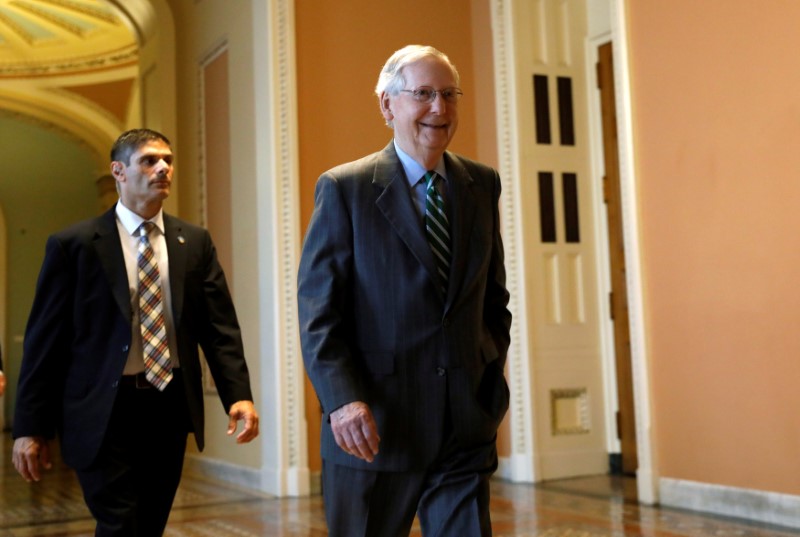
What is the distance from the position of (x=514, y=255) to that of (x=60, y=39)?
30.4ft

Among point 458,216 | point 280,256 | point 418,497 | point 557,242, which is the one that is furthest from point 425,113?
point 557,242

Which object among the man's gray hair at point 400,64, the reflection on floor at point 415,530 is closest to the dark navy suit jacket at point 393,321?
the man's gray hair at point 400,64

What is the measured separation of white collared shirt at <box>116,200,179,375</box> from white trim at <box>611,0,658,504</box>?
313 centimetres

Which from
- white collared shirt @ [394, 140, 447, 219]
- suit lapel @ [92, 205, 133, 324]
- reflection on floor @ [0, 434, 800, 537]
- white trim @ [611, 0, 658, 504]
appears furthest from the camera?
white trim @ [611, 0, 658, 504]

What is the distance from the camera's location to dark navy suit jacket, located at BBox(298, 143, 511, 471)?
2.09 m

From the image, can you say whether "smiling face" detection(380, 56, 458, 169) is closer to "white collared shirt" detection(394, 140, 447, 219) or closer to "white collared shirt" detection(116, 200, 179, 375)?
"white collared shirt" detection(394, 140, 447, 219)

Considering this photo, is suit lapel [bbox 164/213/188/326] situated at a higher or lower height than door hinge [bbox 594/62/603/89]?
lower

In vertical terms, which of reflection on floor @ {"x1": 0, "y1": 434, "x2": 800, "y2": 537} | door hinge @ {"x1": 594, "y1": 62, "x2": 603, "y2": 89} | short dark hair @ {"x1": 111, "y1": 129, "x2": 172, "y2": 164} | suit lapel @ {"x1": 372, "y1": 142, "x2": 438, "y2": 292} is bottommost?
reflection on floor @ {"x1": 0, "y1": 434, "x2": 800, "y2": 537}

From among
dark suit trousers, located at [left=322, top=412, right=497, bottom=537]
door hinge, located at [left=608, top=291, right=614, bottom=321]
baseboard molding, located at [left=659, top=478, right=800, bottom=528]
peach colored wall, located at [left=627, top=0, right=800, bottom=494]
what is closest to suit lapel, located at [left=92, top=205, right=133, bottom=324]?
dark suit trousers, located at [left=322, top=412, right=497, bottom=537]

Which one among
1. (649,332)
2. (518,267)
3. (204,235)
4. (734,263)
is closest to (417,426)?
(204,235)

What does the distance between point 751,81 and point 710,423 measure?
1.63 meters

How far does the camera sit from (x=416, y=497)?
2.13 metres

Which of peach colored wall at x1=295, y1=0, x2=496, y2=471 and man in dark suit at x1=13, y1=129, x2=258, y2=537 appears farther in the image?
peach colored wall at x1=295, y1=0, x2=496, y2=471

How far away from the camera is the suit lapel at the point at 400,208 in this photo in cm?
213
